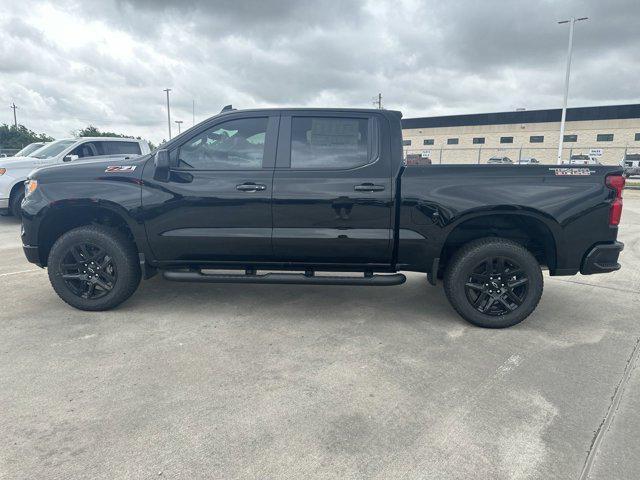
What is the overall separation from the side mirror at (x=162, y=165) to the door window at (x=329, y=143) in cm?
112

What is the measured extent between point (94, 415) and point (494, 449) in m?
2.27

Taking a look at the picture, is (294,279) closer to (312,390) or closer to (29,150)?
(312,390)

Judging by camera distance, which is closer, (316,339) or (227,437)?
(227,437)

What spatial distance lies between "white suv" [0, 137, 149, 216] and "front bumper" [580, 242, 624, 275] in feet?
28.8

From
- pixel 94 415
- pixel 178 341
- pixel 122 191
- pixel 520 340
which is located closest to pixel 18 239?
pixel 122 191

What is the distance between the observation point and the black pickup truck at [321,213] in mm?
3740

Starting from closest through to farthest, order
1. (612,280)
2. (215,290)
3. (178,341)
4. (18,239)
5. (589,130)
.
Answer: (178,341) < (215,290) < (612,280) < (18,239) < (589,130)

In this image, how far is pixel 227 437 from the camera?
235 cm

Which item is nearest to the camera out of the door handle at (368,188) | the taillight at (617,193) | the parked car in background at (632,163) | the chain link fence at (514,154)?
the taillight at (617,193)

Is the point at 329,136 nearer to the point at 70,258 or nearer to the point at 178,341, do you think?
the point at 178,341

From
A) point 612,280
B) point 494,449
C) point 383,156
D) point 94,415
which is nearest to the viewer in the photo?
point 494,449

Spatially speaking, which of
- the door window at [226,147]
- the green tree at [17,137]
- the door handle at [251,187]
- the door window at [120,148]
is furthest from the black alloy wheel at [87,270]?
the green tree at [17,137]

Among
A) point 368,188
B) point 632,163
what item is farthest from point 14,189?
point 632,163

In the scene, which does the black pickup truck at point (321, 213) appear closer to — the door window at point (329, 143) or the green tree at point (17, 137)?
the door window at point (329, 143)
